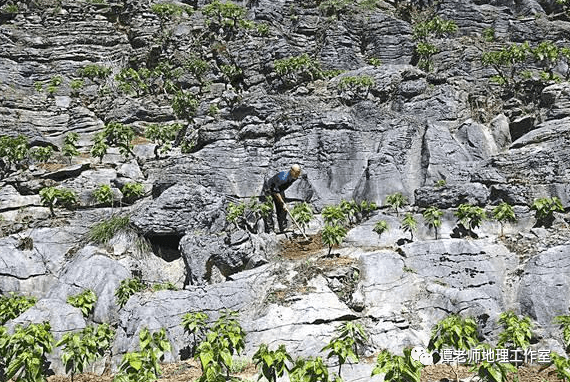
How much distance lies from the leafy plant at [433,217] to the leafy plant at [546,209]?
2.73 m

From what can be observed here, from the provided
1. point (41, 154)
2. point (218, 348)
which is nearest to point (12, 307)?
point (218, 348)

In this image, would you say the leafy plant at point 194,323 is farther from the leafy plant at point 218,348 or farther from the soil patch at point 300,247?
the soil patch at point 300,247

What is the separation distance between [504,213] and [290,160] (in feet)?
26.3

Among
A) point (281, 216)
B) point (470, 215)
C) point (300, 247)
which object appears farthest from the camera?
point (281, 216)

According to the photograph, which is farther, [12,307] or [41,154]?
[41,154]

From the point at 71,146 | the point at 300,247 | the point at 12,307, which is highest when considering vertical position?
the point at 71,146

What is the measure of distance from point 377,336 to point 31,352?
666cm

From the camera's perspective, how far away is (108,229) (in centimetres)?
1371

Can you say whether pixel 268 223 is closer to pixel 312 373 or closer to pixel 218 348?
pixel 218 348

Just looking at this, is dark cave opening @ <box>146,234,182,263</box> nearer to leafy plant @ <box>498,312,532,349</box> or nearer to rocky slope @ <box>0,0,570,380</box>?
rocky slope @ <box>0,0,570,380</box>

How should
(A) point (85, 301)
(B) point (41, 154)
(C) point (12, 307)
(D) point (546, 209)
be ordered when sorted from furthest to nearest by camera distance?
(B) point (41, 154) → (D) point (546, 209) → (A) point (85, 301) → (C) point (12, 307)

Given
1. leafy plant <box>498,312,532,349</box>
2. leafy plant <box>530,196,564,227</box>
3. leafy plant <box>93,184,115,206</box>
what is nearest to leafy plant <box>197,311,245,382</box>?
leafy plant <box>498,312,532,349</box>

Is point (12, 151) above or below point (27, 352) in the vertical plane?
above

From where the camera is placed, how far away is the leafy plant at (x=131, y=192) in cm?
1616
